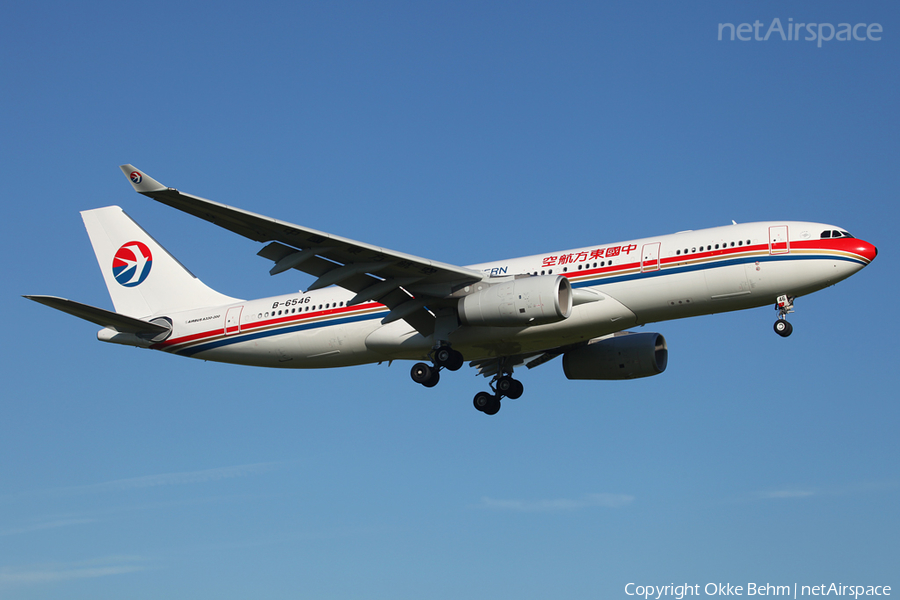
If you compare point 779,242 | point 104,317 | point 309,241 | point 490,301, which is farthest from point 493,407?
point 104,317

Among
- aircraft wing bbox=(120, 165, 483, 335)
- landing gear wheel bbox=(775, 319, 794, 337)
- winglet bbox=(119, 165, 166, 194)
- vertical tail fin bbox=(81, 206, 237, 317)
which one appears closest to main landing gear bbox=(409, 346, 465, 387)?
aircraft wing bbox=(120, 165, 483, 335)

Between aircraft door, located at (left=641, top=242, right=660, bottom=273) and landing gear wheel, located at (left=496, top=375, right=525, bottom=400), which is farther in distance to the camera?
landing gear wheel, located at (left=496, top=375, right=525, bottom=400)

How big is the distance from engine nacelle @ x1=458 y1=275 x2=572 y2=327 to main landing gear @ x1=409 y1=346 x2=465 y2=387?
5.18 feet

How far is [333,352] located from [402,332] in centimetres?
252

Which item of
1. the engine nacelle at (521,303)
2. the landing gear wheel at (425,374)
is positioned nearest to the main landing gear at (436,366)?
the landing gear wheel at (425,374)

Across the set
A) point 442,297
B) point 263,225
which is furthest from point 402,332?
point 263,225

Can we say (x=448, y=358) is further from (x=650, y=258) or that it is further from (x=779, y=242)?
(x=779, y=242)

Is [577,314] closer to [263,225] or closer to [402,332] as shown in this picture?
[402,332]

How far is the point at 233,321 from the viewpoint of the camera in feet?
104

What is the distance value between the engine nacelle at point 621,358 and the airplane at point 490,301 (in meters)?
0.05

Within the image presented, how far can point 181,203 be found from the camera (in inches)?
888

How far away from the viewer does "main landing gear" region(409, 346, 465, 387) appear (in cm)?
2808

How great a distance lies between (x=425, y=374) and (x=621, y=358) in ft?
23.6

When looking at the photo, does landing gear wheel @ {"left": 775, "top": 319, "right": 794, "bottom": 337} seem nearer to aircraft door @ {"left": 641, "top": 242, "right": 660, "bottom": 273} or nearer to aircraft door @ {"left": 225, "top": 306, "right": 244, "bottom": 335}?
aircraft door @ {"left": 641, "top": 242, "right": 660, "bottom": 273}
